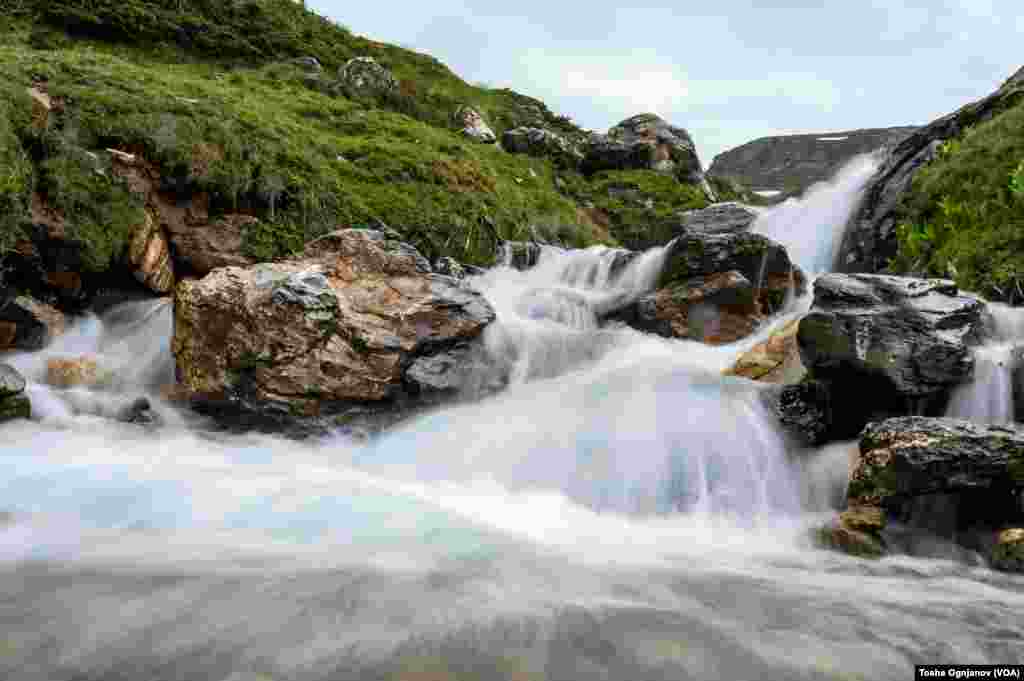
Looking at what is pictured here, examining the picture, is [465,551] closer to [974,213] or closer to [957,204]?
[974,213]

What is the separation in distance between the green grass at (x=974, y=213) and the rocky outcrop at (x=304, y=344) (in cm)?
685

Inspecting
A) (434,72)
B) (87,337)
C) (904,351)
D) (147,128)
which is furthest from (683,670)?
(434,72)

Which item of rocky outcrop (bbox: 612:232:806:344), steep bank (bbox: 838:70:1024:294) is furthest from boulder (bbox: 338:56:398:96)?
steep bank (bbox: 838:70:1024:294)

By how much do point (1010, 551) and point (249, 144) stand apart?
11.2 m

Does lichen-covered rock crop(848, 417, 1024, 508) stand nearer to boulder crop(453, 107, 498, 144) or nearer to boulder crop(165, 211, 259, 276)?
boulder crop(165, 211, 259, 276)

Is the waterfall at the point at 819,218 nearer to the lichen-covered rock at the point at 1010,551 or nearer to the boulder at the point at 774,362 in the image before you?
the boulder at the point at 774,362

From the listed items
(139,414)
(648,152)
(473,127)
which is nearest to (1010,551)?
(139,414)

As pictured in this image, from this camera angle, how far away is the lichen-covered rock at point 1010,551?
4355 millimetres

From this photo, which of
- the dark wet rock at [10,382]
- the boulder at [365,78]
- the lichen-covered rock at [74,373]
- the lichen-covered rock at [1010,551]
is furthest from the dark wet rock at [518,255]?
the lichen-covered rock at [1010,551]

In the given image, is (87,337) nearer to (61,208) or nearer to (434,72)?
(61,208)

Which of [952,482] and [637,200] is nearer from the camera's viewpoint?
[952,482]

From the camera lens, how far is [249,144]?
1099cm

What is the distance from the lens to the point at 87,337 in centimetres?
844

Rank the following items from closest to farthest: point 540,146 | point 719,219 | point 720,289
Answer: point 720,289, point 719,219, point 540,146
